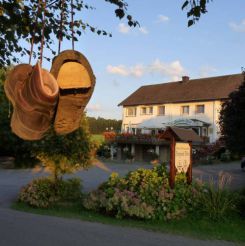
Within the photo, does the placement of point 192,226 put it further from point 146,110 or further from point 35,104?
point 146,110

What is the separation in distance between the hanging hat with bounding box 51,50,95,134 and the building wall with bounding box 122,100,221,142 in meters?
39.8

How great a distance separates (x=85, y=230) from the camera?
10328 mm

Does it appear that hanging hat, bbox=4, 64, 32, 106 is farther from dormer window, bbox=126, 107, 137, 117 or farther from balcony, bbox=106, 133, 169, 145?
dormer window, bbox=126, 107, 137, 117

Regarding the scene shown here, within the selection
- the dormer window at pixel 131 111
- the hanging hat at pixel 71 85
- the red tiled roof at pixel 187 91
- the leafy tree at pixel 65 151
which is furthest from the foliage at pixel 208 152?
the hanging hat at pixel 71 85

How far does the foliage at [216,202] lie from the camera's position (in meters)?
11.5

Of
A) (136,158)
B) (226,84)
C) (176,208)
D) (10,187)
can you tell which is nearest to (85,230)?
(176,208)

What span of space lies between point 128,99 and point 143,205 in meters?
46.5

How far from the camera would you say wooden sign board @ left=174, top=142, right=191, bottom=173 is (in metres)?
12.9

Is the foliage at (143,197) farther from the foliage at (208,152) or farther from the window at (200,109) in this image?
the window at (200,109)

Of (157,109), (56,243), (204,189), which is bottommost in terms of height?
(56,243)

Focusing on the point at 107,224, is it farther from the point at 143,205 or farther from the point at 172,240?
the point at 172,240

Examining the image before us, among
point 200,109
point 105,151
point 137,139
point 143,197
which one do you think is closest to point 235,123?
point 143,197

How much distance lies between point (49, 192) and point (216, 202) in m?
5.49

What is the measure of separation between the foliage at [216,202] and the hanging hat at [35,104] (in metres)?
9.45
